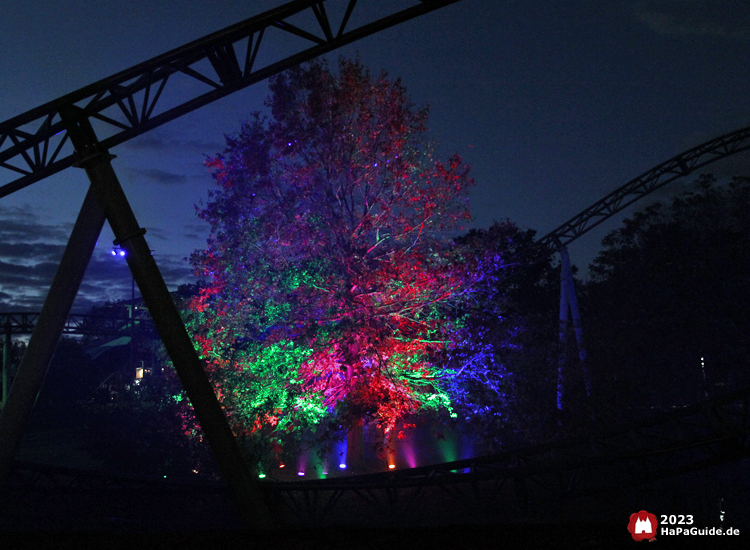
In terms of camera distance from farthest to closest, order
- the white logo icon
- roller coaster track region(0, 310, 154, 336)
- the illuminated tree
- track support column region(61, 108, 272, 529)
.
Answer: roller coaster track region(0, 310, 154, 336) < the illuminated tree < track support column region(61, 108, 272, 529) < the white logo icon

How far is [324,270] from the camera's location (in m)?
14.0

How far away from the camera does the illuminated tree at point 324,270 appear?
13.9 meters

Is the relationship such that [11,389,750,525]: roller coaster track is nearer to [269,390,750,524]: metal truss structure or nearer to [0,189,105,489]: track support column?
[269,390,750,524]: metal truss structure

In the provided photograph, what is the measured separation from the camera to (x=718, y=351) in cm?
2267

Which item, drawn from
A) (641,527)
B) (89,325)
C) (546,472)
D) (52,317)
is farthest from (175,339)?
(89,325)

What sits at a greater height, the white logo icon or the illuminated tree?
the illuminated tree

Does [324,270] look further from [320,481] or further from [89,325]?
[89,325]

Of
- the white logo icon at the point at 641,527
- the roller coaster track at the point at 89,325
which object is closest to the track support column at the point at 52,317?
the white logo icon at the point at 641,527

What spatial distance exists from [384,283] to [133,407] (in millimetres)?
10300

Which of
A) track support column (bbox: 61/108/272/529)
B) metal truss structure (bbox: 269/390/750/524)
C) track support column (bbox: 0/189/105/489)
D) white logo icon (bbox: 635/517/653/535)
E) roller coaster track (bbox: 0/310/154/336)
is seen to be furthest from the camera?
roller coaster track (bbox: 0/310/154/336)

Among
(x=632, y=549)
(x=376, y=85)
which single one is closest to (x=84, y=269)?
(x=632, y=549)

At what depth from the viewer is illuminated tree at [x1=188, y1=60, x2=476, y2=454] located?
13.9m

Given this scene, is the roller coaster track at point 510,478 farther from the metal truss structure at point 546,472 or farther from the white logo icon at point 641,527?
the white logo icon at point 641,527

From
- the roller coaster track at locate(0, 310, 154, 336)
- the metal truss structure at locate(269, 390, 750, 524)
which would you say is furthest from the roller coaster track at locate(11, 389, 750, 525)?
the roller coaster track at locate(0, 310, 154, 336)
